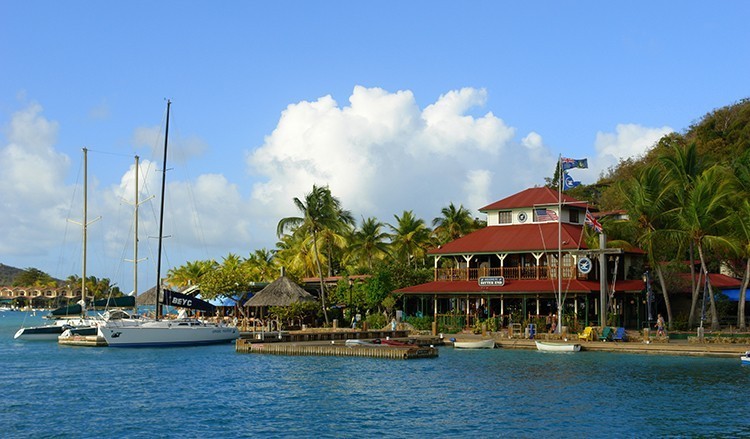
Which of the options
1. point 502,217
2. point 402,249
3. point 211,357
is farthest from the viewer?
point 402,249

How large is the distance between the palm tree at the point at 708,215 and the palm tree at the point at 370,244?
3088 centimetres

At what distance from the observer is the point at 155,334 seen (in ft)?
176

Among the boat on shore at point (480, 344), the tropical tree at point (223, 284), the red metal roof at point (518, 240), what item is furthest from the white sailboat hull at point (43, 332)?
the boat on shore at point (480, 344)

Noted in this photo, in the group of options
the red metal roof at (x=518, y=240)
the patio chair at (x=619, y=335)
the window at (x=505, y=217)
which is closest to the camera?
the patio chair at (x=619, y=335)

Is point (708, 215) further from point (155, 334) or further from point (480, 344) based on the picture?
point (155, 334)

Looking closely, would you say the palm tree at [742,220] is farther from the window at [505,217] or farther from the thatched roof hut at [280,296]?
the thatched roof hut at [280,296]

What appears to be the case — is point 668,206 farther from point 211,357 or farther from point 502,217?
point 211,357

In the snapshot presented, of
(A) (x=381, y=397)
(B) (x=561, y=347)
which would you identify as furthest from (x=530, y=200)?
(A) (x=381, y=397)

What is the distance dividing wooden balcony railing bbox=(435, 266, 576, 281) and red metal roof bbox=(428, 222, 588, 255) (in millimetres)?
1468

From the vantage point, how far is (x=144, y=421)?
27969 millimetres

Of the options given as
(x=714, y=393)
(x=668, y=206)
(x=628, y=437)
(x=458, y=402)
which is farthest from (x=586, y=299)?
(x=628, y=437)

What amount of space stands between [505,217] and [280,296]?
1783 cm

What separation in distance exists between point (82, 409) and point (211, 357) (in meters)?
17.6

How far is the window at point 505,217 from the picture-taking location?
6138 cm
